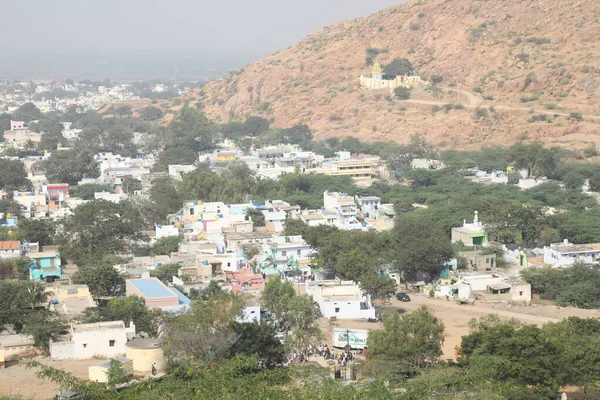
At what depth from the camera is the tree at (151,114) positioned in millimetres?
90738

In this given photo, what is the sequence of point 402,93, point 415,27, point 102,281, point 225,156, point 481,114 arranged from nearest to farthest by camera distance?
point 102,281
point 225,156
point 481,114
point 402,93
point 415,27

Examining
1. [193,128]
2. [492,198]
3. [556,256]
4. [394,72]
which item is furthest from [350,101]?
[556,256]

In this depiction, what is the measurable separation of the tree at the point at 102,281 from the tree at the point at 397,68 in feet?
164

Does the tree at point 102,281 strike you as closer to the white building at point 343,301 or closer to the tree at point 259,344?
the white building at point 343,301

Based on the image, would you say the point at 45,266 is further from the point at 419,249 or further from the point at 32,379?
the point at 419,249

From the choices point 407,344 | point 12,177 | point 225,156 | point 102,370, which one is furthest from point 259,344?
point 225,156

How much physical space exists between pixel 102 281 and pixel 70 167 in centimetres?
2471

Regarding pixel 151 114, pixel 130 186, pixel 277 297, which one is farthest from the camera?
pixel 151 114

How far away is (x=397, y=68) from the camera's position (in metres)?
78.3

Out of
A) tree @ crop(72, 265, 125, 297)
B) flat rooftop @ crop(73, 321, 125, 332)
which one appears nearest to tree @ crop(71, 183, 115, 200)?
tree @ crop(72, 265, 125, 297)

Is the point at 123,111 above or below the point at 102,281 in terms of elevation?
above

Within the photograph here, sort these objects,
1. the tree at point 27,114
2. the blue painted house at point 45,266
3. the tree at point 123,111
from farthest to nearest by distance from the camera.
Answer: the tree at point 123,111 < the tree at point 27,114 < the blue painted house at point 45,266

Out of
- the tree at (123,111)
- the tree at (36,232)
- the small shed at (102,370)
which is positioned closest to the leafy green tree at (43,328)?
the small shed at (102,370)

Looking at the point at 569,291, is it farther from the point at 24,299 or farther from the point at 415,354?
the point at 24,299
